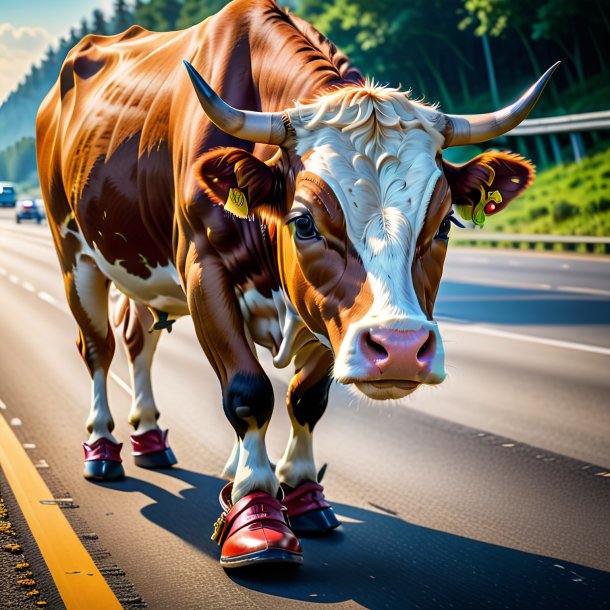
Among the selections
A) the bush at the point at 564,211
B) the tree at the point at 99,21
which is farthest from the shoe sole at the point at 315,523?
the tree at the point at 99,21

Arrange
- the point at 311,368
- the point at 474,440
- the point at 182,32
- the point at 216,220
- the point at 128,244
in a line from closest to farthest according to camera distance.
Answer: the point at 216,220 → the point at 311,368 → the point at 128,244 → the point at 182,32 → the point at 474,440

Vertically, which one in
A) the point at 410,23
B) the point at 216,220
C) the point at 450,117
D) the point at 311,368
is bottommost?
the point at 311,368

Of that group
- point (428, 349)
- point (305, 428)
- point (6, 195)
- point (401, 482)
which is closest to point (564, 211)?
point (401, 482)

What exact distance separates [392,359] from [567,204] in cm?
3081

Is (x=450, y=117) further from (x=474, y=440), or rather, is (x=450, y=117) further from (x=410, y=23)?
(x=410, y=23)

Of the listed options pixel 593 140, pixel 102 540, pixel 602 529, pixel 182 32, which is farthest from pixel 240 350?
pixel 593 140

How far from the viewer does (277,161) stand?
512cm

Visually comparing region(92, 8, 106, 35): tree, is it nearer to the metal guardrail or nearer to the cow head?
the metal guardrail

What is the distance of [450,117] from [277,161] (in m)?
0.84

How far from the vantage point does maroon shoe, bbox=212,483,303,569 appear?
16.4 feet

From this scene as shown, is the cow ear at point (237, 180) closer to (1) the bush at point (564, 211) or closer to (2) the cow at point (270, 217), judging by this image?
(2) the cow at point (270, 217)

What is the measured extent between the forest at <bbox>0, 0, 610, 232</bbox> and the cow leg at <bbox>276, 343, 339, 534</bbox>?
33.6 m

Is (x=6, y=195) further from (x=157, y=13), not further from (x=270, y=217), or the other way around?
(x=157, y=13)

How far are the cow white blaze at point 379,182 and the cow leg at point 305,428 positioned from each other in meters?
1.40
